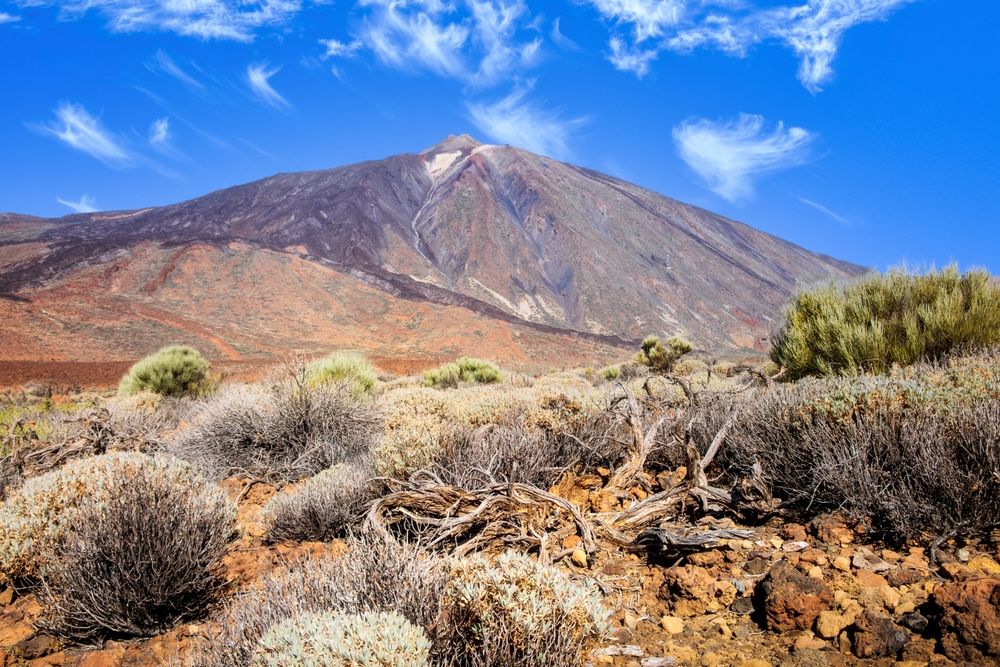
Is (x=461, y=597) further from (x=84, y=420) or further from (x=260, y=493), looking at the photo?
(x=84, y=420)

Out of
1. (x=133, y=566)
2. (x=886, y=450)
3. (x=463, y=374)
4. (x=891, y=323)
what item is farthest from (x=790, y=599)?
(x=463, y=374)

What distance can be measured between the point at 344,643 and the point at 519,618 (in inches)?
21.9

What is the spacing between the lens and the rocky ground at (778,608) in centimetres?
183

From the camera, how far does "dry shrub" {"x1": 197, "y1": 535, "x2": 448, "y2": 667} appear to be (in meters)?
1.77

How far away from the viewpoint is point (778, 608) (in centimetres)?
210

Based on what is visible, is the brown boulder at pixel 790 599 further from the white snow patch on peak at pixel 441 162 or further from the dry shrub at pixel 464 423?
the white snow patch on peak at pixel 441 162

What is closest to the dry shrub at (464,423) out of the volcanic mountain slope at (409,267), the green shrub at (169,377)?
the volcanic mountain slope at (409,267)

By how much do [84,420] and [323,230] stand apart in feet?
286

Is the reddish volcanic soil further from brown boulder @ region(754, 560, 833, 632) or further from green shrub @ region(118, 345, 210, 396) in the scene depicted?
brown boulder @ region(754, 560, 833, 632)

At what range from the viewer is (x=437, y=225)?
99.0 meters

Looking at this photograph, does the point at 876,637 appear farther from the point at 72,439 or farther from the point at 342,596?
the point at 72,439

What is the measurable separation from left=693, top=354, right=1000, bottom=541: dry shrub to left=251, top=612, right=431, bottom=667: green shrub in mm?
2323

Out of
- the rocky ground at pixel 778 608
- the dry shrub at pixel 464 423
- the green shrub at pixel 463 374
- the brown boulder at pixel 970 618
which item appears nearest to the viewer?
the brown boulder at pixel 970 618

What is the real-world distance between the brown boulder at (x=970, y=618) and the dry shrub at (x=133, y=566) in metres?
3.20
